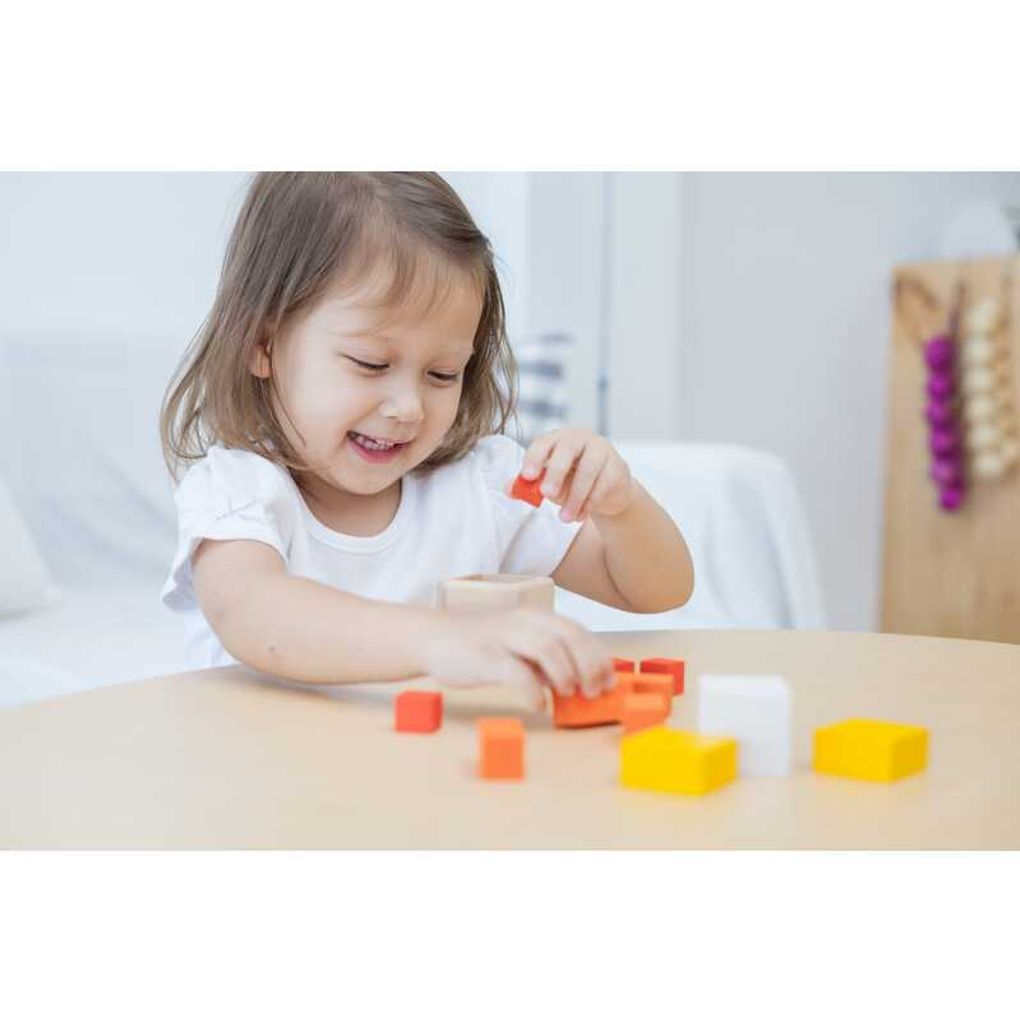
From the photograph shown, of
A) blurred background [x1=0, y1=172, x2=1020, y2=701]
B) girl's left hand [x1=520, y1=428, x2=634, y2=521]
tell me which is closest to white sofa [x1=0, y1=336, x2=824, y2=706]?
blurred background [x1=0, y1=172, x2=1020, y2=701]

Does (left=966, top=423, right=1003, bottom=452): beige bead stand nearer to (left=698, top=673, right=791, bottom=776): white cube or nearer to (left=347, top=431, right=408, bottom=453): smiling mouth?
(left=347, top=431, right=408, bottom=453): smiling mouth

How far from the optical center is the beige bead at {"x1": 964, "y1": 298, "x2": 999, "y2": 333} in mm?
2744

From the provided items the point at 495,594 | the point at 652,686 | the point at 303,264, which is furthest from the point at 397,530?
the point at 652,686

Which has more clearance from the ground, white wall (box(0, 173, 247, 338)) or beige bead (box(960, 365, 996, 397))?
white wall (box(0, 173, 247, 338))

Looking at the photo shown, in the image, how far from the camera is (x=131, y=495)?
6.05 ft

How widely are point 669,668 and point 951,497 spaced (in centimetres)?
222

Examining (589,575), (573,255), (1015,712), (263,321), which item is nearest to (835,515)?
(573,255)

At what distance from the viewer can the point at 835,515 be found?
301 centimetres

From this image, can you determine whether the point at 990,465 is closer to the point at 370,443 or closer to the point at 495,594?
the point at 370,443

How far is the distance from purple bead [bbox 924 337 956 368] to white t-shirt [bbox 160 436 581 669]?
1745mm

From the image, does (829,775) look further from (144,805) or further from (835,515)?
(835,515)

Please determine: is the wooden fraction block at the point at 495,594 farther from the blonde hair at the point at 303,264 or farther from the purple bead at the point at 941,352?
the purple bead at the point at 941,352

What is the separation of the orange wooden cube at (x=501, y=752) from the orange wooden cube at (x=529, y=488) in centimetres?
33

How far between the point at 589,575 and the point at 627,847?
0.71 m
